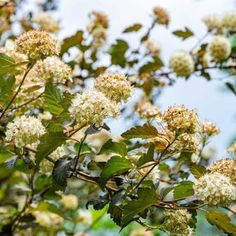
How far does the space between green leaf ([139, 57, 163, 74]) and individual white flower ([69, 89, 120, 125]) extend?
1455 mm

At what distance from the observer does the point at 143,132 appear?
4.80ft

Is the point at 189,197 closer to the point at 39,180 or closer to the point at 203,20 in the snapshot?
the point at 39,180

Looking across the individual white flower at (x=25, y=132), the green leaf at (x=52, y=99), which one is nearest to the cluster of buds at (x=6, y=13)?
the green leaf at (x=52, y=99)

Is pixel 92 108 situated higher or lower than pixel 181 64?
lower

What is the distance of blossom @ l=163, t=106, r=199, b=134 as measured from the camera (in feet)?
4.48

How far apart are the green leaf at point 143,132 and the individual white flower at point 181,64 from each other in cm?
134

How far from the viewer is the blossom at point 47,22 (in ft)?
10.0

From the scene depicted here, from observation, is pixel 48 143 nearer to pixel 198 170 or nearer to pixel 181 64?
pixel 198 170

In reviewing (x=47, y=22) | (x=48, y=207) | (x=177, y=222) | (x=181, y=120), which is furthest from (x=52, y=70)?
(x=47, y=22)

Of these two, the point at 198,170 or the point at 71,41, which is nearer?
the point at 198,170

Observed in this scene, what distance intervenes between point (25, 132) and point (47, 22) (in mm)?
1739

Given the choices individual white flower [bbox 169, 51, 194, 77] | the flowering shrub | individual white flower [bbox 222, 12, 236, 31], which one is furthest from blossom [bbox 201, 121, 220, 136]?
individual white flower [bbox 222, 12, 236, 31]

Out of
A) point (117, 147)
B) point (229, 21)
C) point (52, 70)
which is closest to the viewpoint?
point (117, 147)

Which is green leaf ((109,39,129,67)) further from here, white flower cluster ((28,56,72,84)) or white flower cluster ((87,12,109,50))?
white flower cluster ((28,56,72,84))
